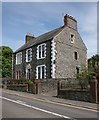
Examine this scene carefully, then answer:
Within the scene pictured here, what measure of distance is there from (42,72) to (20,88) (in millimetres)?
4839

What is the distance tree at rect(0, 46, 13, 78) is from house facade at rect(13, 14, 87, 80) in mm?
22411

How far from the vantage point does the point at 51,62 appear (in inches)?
1233

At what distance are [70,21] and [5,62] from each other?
3280cm

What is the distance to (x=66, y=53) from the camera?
33.7m

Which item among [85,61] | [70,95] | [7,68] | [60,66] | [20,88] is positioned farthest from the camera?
[7,68]

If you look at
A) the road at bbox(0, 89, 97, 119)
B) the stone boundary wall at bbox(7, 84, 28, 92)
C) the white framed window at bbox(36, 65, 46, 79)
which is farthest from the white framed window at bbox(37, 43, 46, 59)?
the road at bbox(0, 89, 97, 119)

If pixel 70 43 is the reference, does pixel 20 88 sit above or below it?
below

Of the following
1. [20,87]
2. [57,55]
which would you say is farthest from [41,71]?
[20,87]

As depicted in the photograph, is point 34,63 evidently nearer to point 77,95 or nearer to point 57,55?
point 57,55

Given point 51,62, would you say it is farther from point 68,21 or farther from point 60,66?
point 68,21

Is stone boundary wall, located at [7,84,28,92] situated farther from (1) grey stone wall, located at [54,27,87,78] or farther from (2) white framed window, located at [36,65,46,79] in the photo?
(1) grey stone wall, located at [54,27,87,78]

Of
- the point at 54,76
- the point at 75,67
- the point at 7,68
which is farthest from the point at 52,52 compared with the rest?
the point at 7,68

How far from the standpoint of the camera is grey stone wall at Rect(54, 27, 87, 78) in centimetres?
3212

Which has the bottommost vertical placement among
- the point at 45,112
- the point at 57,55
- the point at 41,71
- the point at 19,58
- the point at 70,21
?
the point at 45,112
